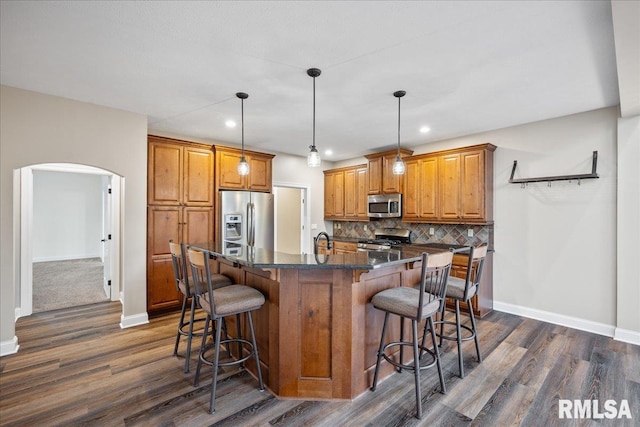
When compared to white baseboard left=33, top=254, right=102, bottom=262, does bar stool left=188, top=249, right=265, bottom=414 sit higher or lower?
higher

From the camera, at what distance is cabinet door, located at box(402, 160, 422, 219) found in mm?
4688

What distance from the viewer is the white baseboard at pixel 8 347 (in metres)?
2.80

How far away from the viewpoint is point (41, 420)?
1.94 metres

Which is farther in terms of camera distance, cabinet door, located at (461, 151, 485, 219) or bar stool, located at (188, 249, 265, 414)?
cabinet door, located at (461, 151, 485, 219)

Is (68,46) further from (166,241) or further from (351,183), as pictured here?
(351,183)

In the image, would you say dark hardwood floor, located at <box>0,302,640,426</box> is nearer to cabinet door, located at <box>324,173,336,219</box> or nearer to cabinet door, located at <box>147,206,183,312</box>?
cabinet door, located at <box>147,206,183,312</box>

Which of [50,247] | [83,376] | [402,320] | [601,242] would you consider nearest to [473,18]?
[402,320]

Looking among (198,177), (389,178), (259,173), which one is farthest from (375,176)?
(198,177)

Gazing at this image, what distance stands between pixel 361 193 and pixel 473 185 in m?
2.03

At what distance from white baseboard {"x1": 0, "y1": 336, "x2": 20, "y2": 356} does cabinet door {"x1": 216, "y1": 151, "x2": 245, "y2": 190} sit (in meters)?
2.72

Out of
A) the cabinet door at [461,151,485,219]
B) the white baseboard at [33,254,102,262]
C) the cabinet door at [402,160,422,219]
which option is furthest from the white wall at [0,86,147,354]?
the white baseboard at [33,254,102,262]

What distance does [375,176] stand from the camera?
5293mm

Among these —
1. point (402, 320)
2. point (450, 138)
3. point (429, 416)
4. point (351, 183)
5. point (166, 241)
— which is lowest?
point (429, 416)

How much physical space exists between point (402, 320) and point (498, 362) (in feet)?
3.35
